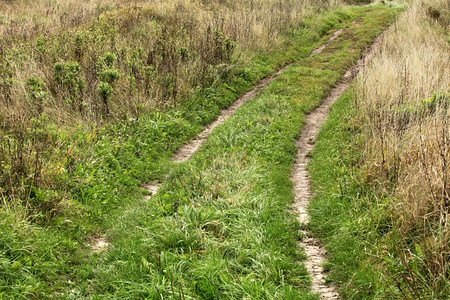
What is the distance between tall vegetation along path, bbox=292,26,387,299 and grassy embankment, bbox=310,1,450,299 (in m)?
0.15

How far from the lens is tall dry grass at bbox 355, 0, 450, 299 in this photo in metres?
4.61

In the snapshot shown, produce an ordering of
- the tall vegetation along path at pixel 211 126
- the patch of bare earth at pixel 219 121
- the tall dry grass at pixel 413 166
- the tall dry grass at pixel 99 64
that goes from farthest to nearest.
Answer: the patch of bare earth at pixel 219 121
the tall vegetation along path at pixel 211 126
the tall dry grass at pixel 99 64
the tall dry grass at pixel 413 166

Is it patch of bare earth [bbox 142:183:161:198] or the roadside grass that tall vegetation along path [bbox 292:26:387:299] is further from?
patch of bare earth [bbox 142:183:161:198]

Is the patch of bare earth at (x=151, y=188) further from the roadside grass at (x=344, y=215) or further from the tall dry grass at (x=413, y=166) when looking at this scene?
the tall dry grass at (x=413, y=166)

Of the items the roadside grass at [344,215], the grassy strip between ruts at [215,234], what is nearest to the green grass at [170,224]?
the grassy strip between ruts at [215,234]

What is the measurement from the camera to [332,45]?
700 inches

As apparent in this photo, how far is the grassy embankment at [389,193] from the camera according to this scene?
15.4ft

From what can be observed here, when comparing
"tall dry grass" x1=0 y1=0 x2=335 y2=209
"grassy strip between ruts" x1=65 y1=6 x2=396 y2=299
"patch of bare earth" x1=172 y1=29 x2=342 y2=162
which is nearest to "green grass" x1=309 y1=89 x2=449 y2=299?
"grassy strip between ruts" x1=65 y1=6 x2=396 y2=299

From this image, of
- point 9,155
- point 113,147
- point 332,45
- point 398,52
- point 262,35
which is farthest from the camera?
point 332,45

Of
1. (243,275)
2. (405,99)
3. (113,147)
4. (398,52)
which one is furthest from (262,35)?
(243,275)

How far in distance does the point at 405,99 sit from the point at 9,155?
23.3 feet

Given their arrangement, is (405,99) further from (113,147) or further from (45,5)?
(45,5)

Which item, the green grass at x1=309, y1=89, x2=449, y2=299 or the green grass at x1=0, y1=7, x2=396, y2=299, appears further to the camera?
the green grass at x1=0, y1=7, x2=396, y2=299

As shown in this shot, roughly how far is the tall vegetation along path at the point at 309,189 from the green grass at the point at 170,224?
0.16 meters
